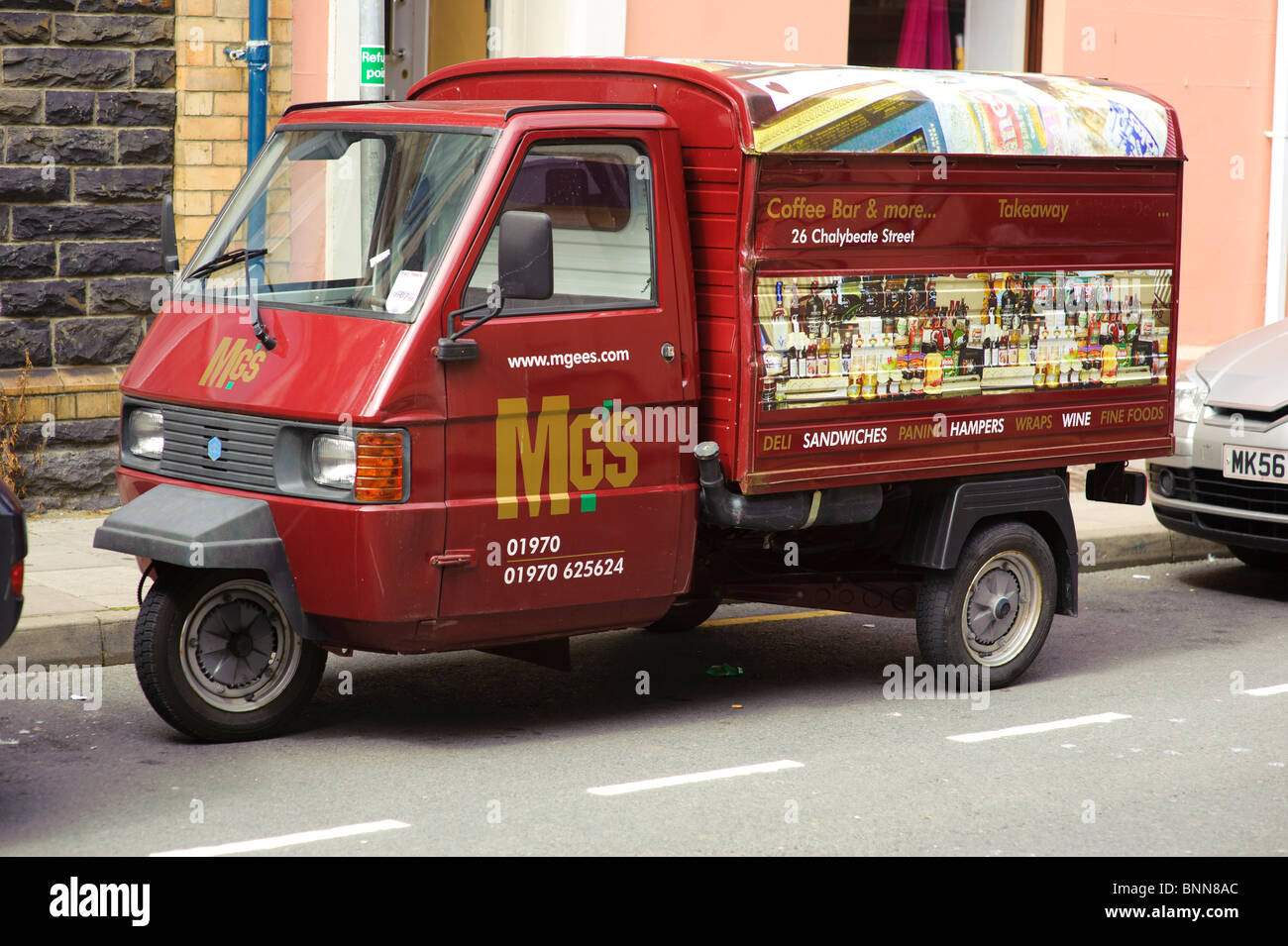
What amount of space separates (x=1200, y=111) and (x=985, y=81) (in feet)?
28.3

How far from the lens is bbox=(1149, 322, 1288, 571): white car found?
31.3ft

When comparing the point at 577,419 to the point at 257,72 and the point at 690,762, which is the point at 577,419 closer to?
the point at 690,762

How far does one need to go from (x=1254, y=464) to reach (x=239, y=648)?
5.75 metres

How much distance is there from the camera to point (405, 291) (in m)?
6.13

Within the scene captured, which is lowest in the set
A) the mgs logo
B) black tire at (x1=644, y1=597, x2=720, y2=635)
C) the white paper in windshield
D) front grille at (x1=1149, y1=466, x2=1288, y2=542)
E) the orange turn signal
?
black tire at (x1=644, y1=597, x2=720, y2=635)

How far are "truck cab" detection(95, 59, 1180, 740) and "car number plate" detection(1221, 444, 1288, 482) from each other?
110 inches

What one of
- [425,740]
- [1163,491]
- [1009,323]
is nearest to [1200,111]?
[1163,491]

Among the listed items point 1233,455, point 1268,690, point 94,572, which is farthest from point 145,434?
point 1233,455

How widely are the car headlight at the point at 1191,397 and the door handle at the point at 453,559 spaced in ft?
17.6

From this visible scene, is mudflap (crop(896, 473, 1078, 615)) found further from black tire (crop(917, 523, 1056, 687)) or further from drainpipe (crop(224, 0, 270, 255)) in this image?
drainpipe (crop(224, 0, 270, 255))

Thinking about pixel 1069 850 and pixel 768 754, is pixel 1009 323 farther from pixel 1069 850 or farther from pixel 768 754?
pixel 1069 850

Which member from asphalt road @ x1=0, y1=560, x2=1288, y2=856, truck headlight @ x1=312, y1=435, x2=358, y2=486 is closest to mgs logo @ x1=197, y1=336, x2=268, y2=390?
truck headlight @ x1=312, y1=435, x2=358, y2=486

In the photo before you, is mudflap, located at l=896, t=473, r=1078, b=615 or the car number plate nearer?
mudflap, located at l=896, t=473, r=1078, b=615
